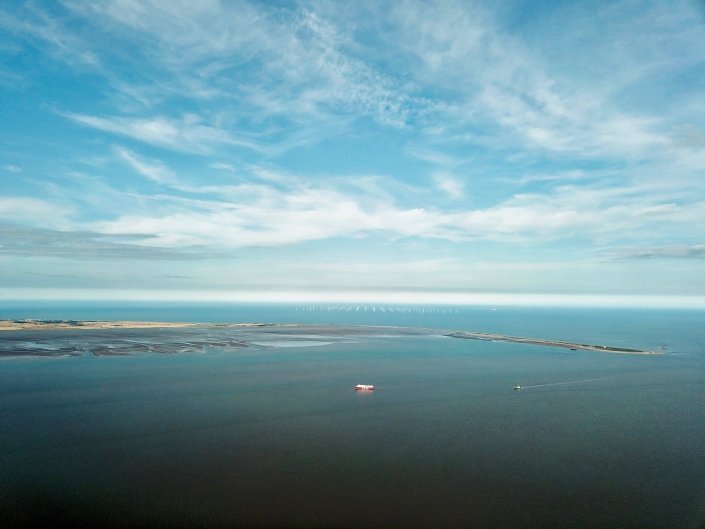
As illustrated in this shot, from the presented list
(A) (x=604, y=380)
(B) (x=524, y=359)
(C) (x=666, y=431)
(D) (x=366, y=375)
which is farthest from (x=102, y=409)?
(B) (x=524, y=359)

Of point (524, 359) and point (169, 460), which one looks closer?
point (169, 460)

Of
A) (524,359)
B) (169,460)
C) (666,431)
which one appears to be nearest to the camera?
(169,460)

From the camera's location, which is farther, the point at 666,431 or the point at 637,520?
the point at 666,431

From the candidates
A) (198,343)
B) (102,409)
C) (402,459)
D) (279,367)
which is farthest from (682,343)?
(102,409)

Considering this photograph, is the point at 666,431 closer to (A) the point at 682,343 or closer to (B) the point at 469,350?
(B) the point at 469,350

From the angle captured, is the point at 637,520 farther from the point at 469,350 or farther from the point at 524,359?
the point at 469,350

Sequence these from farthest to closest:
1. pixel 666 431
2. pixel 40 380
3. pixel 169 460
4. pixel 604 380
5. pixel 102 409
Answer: pixel 604 380 → pixel 40 380 → pixel 102 409 → pixel 666 431 → pixel 169 460
